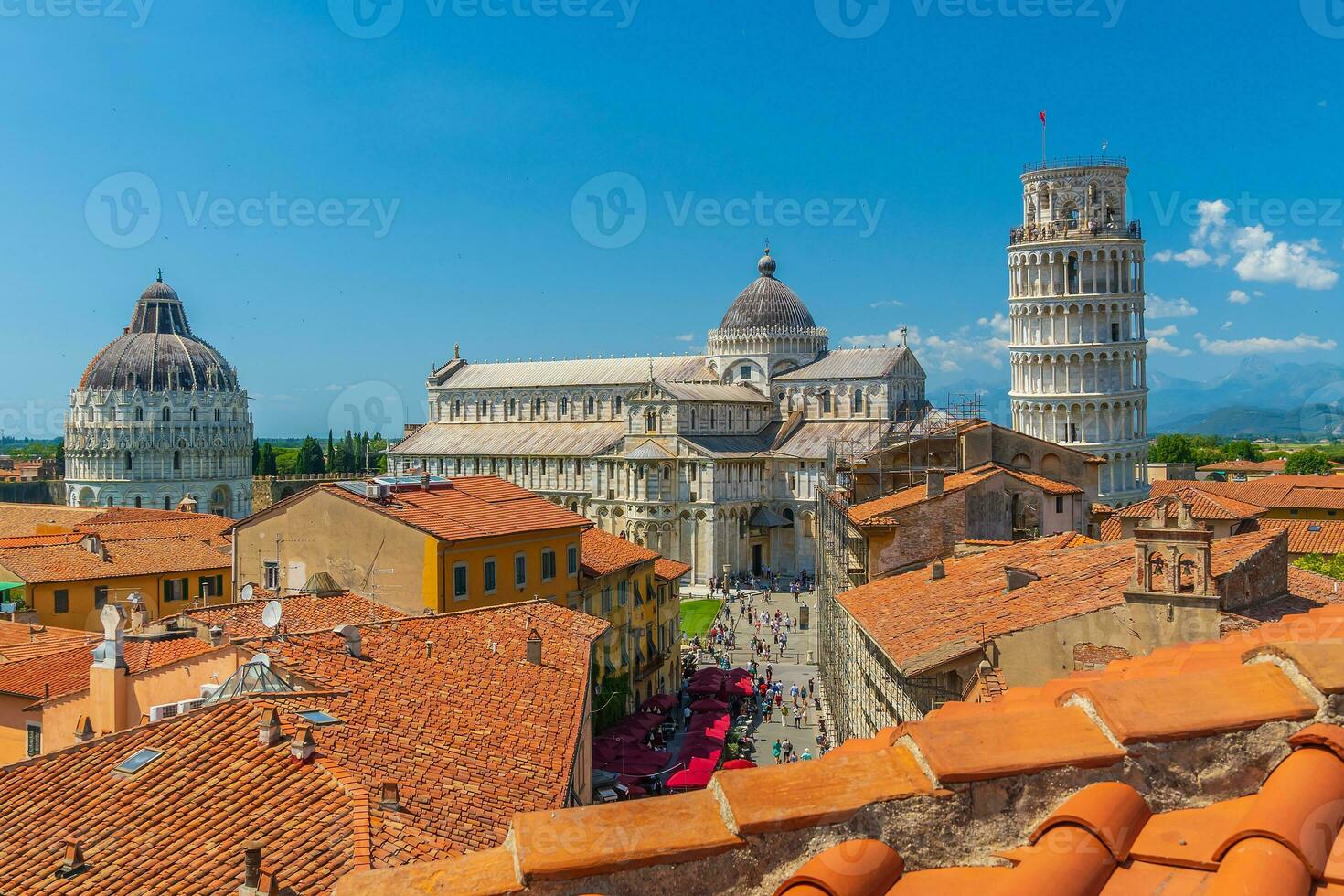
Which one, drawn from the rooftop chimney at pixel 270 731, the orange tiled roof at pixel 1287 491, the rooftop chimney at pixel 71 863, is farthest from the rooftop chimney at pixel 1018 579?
the orange tiled roof at pixel 1287 491

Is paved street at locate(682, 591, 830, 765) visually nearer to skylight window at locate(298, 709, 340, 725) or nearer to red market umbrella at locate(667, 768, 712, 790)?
red market umbrella at locate(667, 768, 712, 790)

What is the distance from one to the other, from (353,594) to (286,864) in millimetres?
17044

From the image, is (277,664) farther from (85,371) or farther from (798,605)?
(85,371)

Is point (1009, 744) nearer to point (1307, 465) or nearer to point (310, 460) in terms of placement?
point (1307, 465)

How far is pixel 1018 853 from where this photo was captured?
3988 mm

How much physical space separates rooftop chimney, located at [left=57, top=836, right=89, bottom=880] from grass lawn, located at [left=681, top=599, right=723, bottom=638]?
44344mm

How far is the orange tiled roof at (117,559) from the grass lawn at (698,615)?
21.8 metres

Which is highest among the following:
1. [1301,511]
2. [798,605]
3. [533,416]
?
[533,416]

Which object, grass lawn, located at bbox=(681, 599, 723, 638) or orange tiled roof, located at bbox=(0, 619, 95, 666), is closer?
orange tiled roof, located at bbox=(0, 619, 95, 666)

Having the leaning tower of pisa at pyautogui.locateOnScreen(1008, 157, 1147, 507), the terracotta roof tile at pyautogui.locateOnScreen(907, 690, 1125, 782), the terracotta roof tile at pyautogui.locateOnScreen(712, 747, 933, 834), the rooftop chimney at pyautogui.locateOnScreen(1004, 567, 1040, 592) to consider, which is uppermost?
the leaning tower of pisa at pyautogui.locateOnScreen(1008, 157, 1147, 507)

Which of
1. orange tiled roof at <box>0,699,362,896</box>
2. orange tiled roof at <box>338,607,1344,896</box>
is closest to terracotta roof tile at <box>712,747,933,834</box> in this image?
orange tiled roof at <box>338,607,1344,896</box>

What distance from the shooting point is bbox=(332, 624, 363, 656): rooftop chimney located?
16.9 m

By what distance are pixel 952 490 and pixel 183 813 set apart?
2056 cm

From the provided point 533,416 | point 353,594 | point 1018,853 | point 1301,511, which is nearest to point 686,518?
point 533,416
